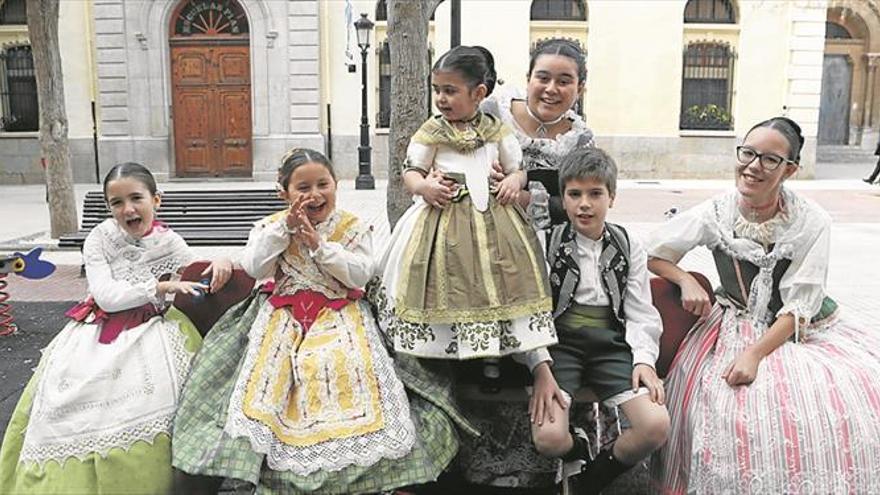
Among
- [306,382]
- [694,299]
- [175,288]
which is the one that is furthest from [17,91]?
[694,299]

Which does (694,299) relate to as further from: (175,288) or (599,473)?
(175,288)

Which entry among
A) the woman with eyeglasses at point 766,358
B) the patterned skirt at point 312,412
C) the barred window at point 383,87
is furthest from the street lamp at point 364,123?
the patterned skirt at point 312,412

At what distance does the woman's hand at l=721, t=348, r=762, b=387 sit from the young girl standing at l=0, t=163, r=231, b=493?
6.47ft

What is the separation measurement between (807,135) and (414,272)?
57.9 feet

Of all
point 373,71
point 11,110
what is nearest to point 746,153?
point 373,71

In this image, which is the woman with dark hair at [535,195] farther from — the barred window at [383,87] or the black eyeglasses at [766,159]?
the barred window at [383,87]

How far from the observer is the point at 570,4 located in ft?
58.9

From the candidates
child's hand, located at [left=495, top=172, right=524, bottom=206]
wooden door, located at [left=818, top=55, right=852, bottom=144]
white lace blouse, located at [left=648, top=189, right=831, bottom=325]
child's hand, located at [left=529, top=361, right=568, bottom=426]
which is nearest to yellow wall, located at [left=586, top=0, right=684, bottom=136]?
wooden door, located at [left=818, top=55, right=852, bottom=144]

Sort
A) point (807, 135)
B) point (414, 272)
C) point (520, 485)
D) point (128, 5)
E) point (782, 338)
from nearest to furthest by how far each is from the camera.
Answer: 1. point (414, 272)
2. point (782, 338)
3. point (520, 485)
4. point (128, 5)
5. point (807, 135)

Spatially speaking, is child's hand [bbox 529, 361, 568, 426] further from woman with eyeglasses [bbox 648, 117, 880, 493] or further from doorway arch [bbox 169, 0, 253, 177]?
doorway arch [bbox 169, 0, 253, 177]

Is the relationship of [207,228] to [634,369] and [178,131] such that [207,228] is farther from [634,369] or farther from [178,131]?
[178,131]

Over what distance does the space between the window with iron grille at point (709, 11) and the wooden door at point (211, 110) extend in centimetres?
1009

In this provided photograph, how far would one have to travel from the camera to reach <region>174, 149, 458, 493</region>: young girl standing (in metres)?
2.54

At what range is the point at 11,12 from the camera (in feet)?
58.6
